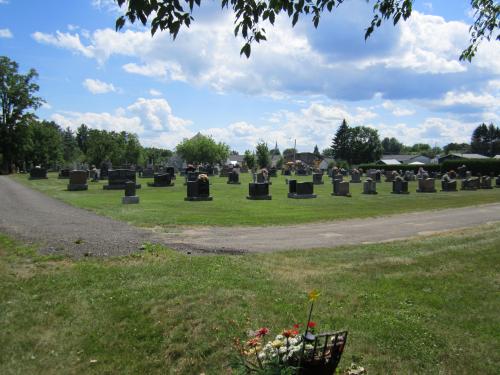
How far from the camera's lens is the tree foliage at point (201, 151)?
95812 mm

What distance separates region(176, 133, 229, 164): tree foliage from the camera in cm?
9581

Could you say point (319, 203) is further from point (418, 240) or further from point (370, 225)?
point (418, 240)

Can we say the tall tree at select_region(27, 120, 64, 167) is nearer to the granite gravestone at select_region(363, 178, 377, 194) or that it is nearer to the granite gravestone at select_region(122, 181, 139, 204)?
the granite gravestone at select_region(122, 181, 139, 204)

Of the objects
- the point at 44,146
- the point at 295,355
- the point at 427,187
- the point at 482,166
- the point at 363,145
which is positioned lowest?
the point at 295,355

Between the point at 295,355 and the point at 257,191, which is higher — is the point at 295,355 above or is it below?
below

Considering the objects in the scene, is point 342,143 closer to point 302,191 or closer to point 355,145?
point 355,145

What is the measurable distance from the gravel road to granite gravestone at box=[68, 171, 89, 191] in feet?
41.0

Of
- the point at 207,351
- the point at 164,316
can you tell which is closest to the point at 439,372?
the point at 207,351

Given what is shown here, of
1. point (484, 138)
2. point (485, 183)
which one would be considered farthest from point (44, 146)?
point (484, 138)

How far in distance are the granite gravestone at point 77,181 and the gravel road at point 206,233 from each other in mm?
12508

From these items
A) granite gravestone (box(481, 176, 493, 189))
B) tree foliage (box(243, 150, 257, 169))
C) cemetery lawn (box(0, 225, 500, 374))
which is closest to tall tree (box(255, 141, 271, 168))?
tree foliage (box(243, 150, 257, 169))

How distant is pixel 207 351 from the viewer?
5285 millimetres

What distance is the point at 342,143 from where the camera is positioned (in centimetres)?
11088

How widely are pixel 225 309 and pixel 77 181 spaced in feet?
87.0
